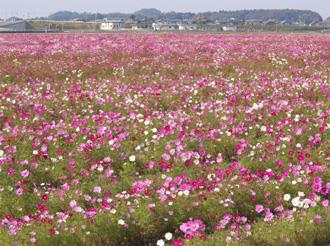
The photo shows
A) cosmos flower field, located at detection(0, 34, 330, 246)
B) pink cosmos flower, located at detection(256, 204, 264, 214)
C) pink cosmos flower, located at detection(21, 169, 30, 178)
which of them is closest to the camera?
cosmos flower field, located at detection(0, 34, 330, 246)

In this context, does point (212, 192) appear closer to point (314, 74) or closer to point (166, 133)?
point (166, 133)

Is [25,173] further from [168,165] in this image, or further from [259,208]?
[259,208]

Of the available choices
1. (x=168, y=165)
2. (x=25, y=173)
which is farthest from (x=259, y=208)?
(x=25, y=173)

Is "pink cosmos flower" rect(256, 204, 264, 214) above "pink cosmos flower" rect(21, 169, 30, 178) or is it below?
above

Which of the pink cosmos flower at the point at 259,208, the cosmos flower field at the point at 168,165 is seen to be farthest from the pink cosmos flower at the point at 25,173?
the pink cosmos flower at the point at 259,208

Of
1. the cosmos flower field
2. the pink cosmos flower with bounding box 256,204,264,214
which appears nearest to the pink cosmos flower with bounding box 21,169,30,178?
the cosmos flower field

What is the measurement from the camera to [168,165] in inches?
297

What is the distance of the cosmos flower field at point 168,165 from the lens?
558cm

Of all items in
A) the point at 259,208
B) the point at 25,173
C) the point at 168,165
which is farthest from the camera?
the point at 168,165

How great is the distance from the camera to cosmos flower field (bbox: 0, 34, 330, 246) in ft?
18.3

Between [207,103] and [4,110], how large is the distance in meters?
5.41

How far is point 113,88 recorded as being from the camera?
14.0 metres

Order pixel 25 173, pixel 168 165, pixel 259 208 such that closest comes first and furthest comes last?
pixel 259 208, pixel 25 173, pixel 168 165

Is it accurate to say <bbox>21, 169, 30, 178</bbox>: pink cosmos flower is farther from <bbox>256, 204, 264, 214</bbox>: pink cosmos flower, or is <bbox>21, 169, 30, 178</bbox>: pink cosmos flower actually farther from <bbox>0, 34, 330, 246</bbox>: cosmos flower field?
<bbox>256, 204, 264, 214</bbox>: pink cosmos flower
